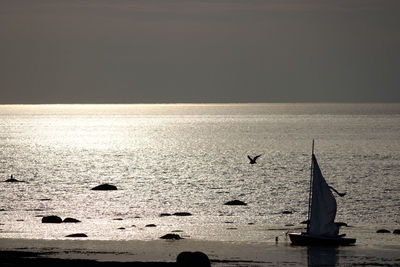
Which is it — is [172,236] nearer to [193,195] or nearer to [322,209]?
[322,209]

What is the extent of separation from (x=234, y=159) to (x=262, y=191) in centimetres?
6860

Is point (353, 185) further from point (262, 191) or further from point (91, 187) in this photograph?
point (91, 187)

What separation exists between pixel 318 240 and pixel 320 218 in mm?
1833

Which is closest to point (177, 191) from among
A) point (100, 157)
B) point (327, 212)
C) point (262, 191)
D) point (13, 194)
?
point (262, 191)

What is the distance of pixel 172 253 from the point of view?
60.8 m

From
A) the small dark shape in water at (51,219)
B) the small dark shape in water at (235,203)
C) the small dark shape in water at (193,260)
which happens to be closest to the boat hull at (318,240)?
the small dark shape in water at (193,260)

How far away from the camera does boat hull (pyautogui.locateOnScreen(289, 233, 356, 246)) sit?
66250 millimetres

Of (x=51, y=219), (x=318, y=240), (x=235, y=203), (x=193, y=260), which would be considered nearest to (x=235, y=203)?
(x=235, y=203)

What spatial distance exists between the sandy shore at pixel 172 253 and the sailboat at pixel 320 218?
4.15 feet

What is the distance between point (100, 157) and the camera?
19825 centimetres

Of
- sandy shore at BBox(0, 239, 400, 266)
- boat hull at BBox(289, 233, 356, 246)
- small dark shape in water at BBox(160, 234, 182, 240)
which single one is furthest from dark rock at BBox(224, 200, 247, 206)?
boat hull at BBox(289, 233, 356, 246)

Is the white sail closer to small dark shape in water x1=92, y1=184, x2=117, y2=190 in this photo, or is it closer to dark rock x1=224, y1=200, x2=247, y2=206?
dark rock x1=224, y1=200, x2=247, y2=206

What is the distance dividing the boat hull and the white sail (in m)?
0.98

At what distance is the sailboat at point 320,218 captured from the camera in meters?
66.7
